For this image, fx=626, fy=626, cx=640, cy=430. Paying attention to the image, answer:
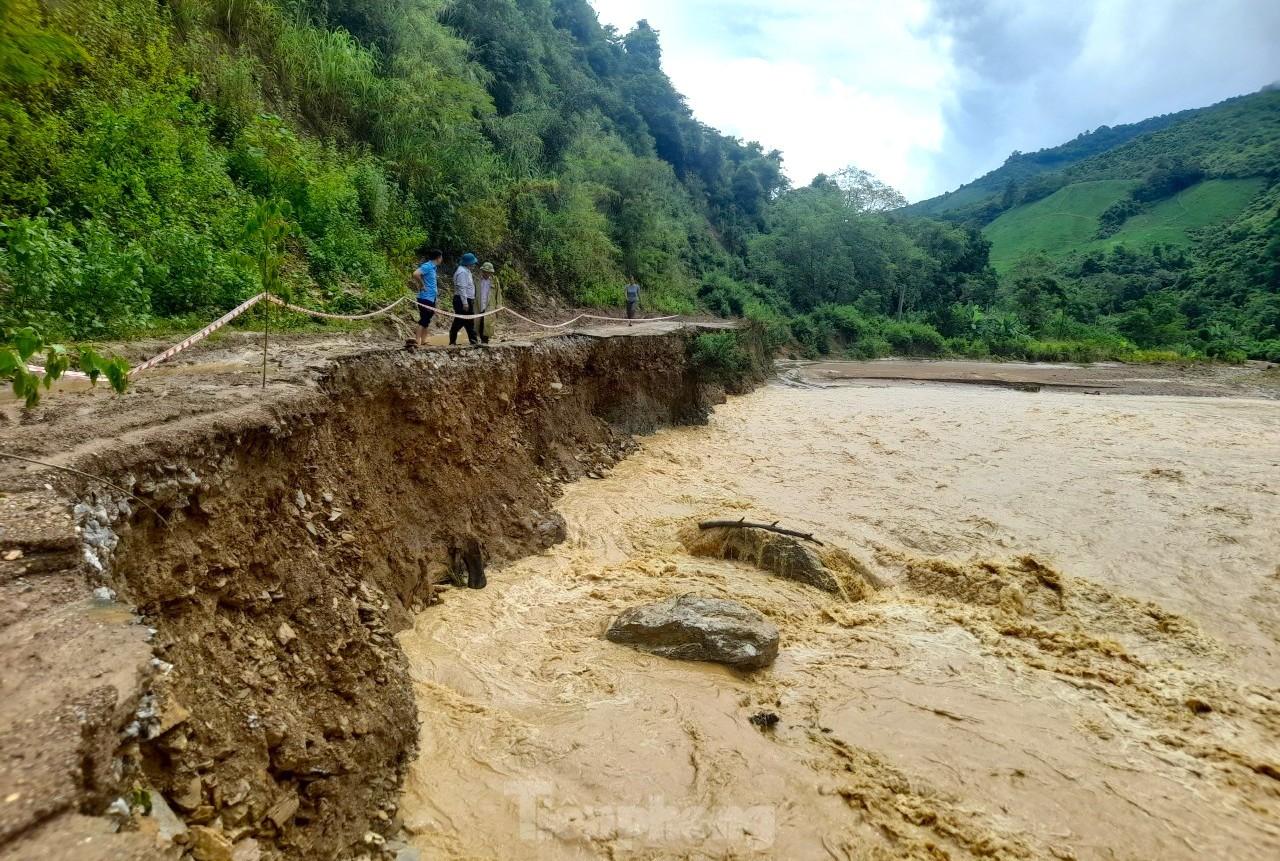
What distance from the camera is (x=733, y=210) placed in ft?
162

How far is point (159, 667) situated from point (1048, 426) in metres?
Result: 18.7

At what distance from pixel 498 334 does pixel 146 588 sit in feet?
33.0

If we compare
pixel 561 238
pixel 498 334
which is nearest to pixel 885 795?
pixel 498 334

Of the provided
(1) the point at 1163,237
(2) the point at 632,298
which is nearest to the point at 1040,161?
(1) the point at 1163,237

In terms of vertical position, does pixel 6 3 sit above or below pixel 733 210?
below

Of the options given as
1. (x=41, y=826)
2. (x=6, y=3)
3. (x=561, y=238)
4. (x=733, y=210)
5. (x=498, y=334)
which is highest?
(x=733, y=210)

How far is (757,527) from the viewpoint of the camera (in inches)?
364

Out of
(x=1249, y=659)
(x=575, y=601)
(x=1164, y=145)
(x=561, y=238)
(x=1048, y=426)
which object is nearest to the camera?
(x=1249, y=659)

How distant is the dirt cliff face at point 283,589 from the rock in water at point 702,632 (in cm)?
249

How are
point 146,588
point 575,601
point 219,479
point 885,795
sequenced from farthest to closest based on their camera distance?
point 575,601, point 885,795, point 219,479, point 146,588

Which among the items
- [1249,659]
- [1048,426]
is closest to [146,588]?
[1249,659]

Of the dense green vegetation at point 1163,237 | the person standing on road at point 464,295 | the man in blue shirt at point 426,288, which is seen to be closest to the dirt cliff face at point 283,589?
the man in blue shirt at point 426,288

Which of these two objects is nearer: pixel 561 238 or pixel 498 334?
pixel 498 334

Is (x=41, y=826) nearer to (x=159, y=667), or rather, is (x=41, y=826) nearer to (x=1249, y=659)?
(x=159, y=667)
